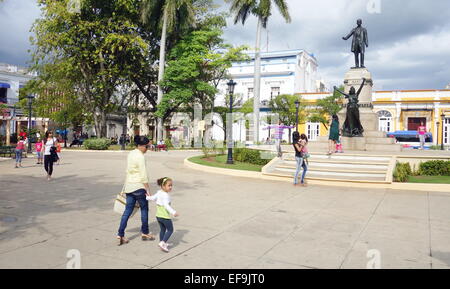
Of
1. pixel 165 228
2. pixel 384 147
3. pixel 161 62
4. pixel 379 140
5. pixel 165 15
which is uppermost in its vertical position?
pixel 165 15

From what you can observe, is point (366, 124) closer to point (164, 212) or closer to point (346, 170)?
point (346, 170)

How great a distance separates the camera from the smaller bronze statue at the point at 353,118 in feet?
59.2

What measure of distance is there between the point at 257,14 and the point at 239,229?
2744 cm

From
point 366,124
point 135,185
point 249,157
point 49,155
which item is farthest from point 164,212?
point 366,124

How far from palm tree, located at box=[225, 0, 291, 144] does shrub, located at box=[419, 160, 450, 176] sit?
675 inches

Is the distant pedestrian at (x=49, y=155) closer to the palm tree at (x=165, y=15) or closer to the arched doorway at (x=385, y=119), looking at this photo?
the palm tree at (x=165, y=15)

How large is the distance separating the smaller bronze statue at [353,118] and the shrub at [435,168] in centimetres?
534

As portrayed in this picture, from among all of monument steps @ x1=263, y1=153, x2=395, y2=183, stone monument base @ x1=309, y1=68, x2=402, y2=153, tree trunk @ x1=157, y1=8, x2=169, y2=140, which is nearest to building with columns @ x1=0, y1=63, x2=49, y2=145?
tree trunk @ x1=157, y1=8, x2=169, y2=140

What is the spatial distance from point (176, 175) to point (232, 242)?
8771 mm

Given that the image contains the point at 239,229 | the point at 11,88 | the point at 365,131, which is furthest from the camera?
the point at 11,88

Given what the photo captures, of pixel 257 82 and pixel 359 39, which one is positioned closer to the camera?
pixel 359 39

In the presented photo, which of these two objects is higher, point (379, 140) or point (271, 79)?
point (271, 79)

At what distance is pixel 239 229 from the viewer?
617cm
